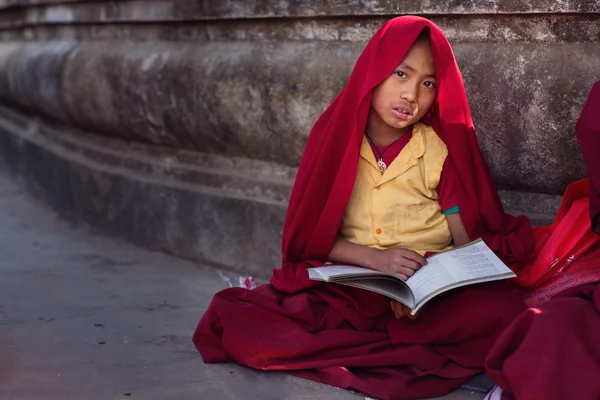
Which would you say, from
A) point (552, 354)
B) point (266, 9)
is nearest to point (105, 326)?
point (266, 9)

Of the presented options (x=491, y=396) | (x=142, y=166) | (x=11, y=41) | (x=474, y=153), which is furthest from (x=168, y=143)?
(x=11, y=41)

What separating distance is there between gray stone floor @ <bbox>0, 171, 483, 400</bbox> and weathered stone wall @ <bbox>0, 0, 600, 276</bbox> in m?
0.33

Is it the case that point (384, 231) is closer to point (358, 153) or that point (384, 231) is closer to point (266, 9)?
point (358, 153)

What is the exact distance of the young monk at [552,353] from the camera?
2225 millimetres

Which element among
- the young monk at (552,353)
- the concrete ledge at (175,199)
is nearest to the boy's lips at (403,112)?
the young monk at (552,353)

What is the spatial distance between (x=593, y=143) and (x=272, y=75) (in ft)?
6.02

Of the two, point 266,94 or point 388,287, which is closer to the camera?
point 388,287

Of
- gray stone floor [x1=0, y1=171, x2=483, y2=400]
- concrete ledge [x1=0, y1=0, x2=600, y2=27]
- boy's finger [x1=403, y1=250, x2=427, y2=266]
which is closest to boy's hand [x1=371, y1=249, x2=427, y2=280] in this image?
boy's finger [x1=403, y1=250, x2=427, y2=266]

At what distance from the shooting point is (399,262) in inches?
110

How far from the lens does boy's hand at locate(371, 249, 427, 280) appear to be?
2.78m

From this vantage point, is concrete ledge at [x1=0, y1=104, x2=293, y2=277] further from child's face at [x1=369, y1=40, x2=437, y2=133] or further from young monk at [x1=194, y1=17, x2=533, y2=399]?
child's face at [x1=369, y1=40, x2=437, y2=133]

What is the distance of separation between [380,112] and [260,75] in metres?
1.23

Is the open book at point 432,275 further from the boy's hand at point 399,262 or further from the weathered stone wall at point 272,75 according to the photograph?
the weathered stone wall at point 272,75

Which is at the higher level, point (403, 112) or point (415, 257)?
point (403, 112)
